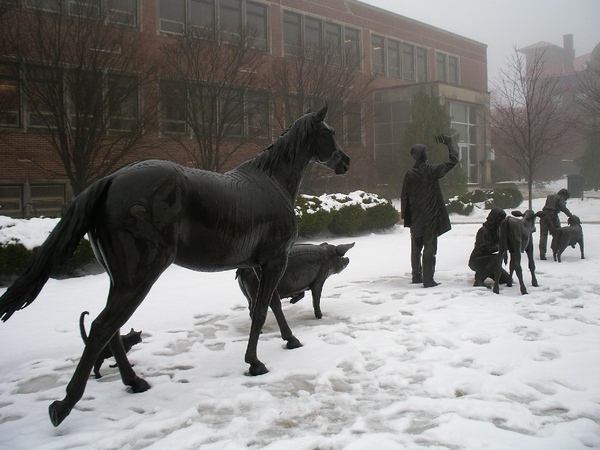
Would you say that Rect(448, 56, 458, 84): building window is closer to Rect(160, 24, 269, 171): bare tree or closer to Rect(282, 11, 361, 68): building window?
Rect(282, 11, 361, 68): building window

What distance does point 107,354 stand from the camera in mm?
4043

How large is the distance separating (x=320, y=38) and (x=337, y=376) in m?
26.4

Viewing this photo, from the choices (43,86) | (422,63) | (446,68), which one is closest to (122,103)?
Answer: (43,86)

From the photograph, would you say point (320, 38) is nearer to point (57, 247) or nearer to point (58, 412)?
point (57, 247)

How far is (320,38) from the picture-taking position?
A: 1076 inches

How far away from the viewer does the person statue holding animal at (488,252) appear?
7340 mm

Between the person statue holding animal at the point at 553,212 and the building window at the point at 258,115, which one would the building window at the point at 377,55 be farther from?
the person statue holding animal at the point at 553,212

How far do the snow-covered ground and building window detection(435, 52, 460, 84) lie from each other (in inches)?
1450

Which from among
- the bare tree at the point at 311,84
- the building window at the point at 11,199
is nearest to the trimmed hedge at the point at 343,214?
the bare tree at the point at 311,84

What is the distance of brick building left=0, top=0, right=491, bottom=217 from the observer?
16.9 m

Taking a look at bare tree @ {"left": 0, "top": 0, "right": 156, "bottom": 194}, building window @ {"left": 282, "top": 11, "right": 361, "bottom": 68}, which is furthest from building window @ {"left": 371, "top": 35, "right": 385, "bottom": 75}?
bare tree @ {"left": 0, "top": 0, "right": 156, "bottom": 194}

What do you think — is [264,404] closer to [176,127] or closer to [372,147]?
[176,127]

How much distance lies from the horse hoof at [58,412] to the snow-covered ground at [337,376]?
102mm

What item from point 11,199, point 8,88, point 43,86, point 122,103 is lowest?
point 11,199
